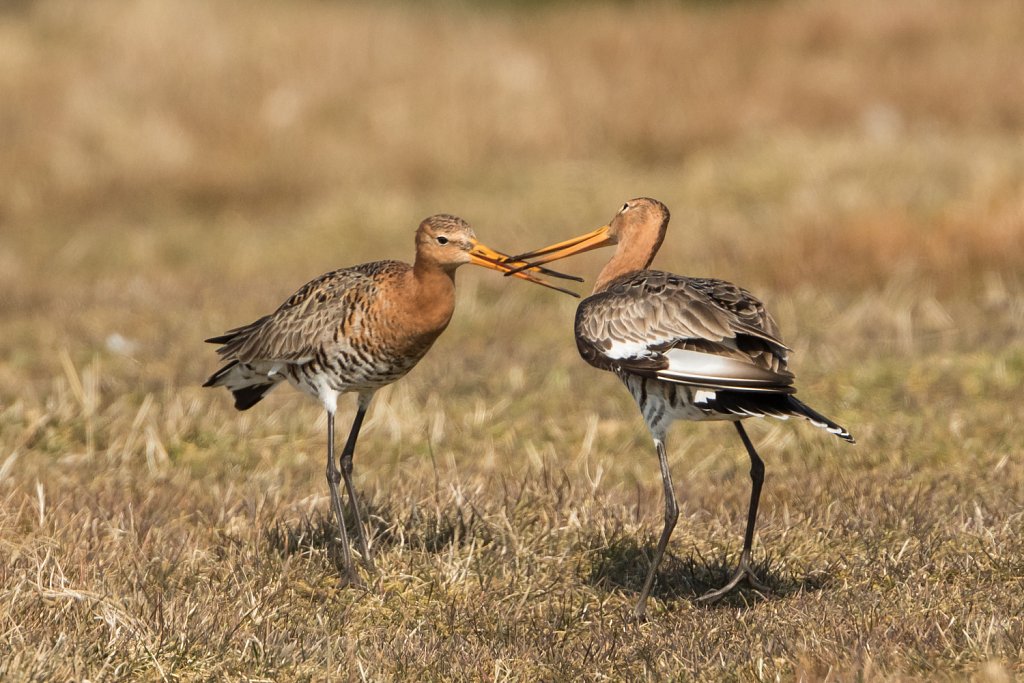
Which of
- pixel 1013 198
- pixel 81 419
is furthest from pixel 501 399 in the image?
pixel 1013 198

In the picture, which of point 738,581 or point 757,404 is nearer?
point 757,404

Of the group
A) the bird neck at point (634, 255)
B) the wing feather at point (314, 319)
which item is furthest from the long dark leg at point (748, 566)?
the wing feather at point (314, 319)

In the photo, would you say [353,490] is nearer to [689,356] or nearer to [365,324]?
[365,324]

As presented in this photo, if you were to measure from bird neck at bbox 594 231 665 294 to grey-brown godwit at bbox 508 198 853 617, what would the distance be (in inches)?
13.8

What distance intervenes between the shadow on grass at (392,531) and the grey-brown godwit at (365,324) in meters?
0.17

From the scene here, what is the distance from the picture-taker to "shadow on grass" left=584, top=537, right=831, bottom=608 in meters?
5.92

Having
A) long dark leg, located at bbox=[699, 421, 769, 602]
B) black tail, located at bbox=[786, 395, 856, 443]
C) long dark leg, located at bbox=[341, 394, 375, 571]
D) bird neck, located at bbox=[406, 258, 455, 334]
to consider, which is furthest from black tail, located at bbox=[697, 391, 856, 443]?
long dark leg, located at bbox=[341, 394, 375, 571]

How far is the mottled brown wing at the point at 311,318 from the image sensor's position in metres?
6.35

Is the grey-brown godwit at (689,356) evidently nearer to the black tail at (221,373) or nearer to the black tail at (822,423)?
the black tail at (822,423)

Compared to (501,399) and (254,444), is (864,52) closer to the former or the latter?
(501,399)

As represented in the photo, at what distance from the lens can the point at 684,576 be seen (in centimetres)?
611

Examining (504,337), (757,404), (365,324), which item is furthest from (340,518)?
(504,337)

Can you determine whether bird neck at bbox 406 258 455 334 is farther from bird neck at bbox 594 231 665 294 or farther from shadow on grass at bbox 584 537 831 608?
shadow on grass at bbox 584 537 831 608

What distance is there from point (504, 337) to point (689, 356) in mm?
5295
